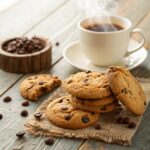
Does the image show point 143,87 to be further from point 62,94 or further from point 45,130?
point 45,130

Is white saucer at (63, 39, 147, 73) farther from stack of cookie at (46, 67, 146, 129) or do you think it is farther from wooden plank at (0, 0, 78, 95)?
stack of cookie at (46, 67, 146, 129)

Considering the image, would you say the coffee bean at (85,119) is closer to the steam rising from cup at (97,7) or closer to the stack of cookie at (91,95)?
the stack of cookie at (91,95)

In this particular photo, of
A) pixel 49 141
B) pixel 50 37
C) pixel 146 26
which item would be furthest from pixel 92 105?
pixel 146 26

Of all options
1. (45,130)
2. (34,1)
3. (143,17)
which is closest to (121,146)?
(45,130)

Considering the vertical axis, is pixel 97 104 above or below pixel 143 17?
above

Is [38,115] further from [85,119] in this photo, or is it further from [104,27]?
[104,27]
